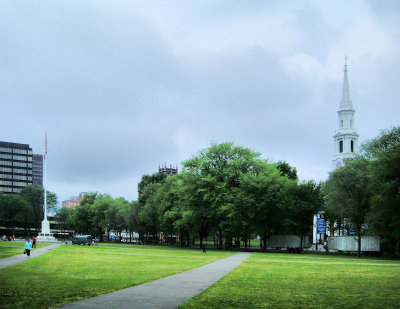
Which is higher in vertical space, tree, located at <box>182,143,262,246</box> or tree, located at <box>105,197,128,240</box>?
tree, located at <box>182,143,262,246</box>

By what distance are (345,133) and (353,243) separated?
92.1m

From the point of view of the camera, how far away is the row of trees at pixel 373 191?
4809cm

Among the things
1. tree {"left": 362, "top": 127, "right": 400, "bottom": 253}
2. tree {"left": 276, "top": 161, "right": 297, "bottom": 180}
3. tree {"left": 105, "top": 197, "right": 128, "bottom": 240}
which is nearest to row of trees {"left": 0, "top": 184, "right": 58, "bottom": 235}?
tree {"left": 105, "top": 197, "right": 128, "bottom": 240}

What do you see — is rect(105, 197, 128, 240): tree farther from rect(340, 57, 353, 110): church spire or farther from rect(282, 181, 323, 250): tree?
rect(340, 57, 353, 110): church spire

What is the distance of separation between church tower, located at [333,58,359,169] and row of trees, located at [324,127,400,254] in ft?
271

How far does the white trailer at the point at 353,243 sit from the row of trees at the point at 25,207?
118040 mm

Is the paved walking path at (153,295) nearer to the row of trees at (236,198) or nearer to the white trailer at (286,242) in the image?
the row of trees at (236,198)

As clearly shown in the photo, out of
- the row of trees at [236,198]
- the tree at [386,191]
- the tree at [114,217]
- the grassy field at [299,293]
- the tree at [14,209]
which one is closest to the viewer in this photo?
the grassy field at [299,293]

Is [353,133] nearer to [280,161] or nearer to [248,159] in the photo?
[280,161]

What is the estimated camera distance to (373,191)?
53.9 meters

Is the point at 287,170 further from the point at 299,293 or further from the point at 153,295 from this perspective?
the point at 153,295

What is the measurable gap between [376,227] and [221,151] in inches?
1171

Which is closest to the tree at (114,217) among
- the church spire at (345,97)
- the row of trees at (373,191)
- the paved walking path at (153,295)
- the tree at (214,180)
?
the tree at (214,180)

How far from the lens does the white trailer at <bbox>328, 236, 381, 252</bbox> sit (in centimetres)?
6188
